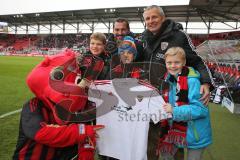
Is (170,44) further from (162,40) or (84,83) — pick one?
(84,83)

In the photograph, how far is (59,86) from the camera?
2086 mm

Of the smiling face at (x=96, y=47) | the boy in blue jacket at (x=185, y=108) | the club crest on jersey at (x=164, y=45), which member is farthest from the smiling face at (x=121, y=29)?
the boy in blue jacket at (x=185, y=108)

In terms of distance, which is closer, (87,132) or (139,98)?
(87,132)

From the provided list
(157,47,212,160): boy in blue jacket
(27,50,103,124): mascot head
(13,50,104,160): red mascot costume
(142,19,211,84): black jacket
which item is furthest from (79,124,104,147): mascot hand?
(142,19,211,84): black jacket

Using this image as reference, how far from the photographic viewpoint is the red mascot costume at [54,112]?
205 centimetres

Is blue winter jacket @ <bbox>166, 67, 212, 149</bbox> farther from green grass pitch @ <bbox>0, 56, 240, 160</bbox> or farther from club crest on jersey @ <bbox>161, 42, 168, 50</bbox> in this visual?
green grass pitch @ <bbox>0, 56, 240, 160</bbox>

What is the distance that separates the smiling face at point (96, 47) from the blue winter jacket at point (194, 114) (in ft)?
2.67

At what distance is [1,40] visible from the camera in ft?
182

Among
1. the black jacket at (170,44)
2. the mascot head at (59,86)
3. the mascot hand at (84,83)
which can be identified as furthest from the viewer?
the black jacket at (170,44)

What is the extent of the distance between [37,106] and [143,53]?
109 centimetres

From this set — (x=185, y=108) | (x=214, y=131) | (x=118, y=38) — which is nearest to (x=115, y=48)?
(x=118, y=38)

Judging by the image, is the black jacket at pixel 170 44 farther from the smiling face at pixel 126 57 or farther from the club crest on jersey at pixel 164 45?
the smiling face at pixel 126 57

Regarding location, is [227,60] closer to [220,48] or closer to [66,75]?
[220,48]

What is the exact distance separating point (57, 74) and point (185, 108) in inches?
36.7
